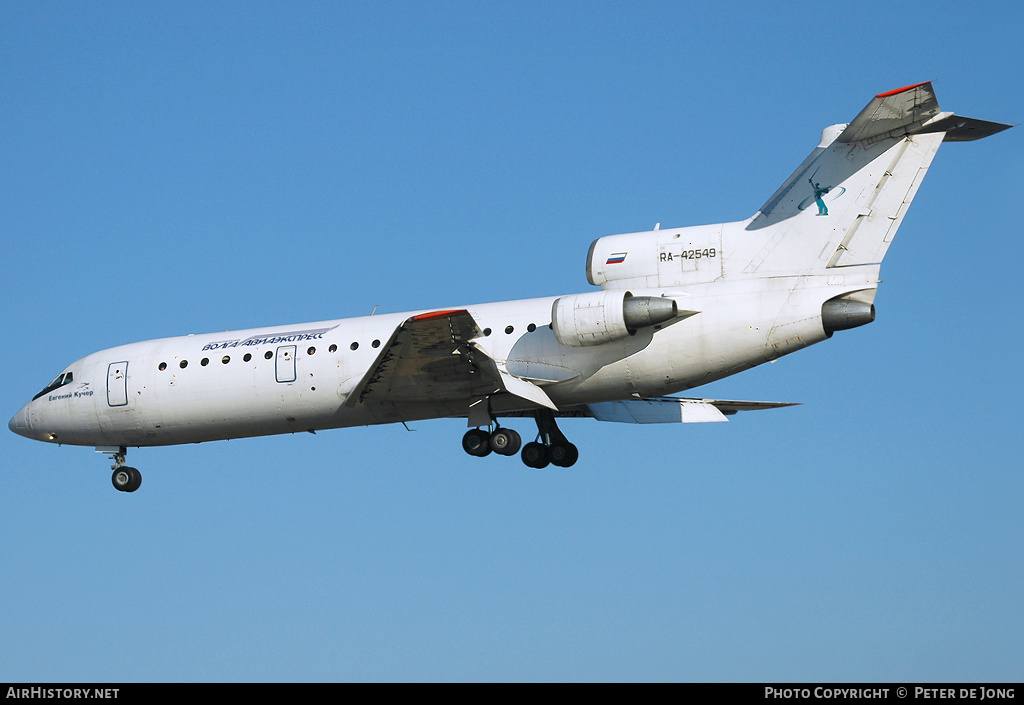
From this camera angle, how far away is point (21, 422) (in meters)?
28.1

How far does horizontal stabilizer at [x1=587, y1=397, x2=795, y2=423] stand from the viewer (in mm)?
27312

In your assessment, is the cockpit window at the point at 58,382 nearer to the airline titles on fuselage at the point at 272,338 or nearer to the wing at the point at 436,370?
the airline titles on fuselage at the point at 272,338

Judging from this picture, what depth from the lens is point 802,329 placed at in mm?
21516

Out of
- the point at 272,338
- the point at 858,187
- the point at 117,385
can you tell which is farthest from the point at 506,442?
the point at 117,385

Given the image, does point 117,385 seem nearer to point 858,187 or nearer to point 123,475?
point 123,475

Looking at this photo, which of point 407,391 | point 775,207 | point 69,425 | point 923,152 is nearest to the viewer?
point 923,152

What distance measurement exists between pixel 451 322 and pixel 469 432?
338cm

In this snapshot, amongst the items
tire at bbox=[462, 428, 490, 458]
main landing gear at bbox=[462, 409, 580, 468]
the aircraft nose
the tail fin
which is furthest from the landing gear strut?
the aircraft nose

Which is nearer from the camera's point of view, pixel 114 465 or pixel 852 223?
pixel 852 223

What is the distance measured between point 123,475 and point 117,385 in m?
2.24

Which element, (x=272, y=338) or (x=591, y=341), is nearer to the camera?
(x=591, y=341)
